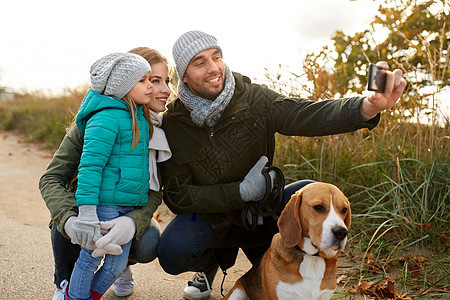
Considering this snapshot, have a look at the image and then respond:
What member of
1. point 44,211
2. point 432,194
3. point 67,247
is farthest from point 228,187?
point 44,211

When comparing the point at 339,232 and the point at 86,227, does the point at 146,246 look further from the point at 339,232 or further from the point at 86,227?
the point at 339,232

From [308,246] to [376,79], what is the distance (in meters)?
1.09

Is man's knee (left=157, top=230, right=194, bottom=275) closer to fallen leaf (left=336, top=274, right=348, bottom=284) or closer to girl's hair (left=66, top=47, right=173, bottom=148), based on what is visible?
girl's hair (left=66, top=47, right=173, bottom=148)

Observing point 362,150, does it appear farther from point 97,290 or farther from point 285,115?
point 97,290

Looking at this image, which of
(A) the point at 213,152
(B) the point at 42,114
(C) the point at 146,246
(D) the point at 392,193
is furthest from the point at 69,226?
(B) the point at 42,114

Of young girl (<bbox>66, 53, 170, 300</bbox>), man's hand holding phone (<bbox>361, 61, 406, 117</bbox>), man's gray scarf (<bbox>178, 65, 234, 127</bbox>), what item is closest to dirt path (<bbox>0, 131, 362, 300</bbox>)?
young girl (<bbox>66, 53, 170, 300</bbox>)

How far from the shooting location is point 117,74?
3.16 metres

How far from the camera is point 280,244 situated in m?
2.93

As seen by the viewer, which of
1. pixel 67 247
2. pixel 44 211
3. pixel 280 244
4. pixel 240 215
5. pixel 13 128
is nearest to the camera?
pixel 280 244

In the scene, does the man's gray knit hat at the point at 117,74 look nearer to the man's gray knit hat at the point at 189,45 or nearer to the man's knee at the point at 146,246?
the man's gray knit hat at the point at 189,45

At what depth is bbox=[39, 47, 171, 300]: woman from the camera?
121 inches

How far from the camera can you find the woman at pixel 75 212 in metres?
3.07

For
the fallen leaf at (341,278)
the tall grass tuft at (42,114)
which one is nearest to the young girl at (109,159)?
the fallen leaf at (341,278)

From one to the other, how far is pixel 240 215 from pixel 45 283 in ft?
5.72
